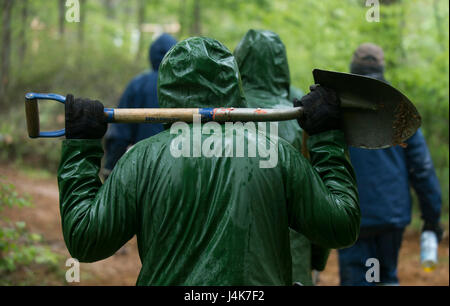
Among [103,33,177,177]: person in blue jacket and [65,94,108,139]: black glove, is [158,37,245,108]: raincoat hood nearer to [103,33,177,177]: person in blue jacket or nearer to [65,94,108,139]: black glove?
[65,94,108,139]: black glove

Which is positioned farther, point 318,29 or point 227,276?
point 318,29

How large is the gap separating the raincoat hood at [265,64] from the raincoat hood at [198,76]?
1.61 m

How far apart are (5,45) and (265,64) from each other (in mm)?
10371

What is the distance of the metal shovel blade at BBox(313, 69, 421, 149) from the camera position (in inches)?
107

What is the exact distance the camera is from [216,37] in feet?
49.9

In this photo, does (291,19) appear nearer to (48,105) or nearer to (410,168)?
(410,168)

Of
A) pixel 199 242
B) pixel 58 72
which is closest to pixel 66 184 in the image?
pixel 199 242

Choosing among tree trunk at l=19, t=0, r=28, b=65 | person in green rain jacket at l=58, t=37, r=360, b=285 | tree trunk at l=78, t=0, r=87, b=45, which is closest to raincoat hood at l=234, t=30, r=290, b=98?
person in green rain jacket at l=58, t=37, r=360, b=285

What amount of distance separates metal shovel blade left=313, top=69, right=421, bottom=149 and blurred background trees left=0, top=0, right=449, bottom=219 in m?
5.35

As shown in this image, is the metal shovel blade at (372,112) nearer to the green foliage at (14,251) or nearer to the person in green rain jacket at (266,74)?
the person in green rain jacket at (266,74)

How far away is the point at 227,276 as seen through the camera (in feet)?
7.46

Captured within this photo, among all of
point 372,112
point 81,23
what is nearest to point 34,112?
point 372,112

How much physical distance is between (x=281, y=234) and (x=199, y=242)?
372 millimetres
